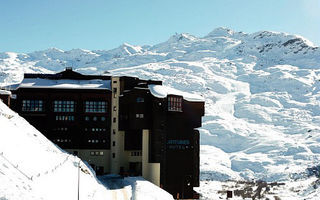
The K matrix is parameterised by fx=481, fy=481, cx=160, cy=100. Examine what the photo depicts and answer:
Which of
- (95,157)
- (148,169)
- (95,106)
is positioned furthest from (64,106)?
(148,169)

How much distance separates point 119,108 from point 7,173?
192 ft

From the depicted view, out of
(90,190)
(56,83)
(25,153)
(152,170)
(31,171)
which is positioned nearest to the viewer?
(31,171)

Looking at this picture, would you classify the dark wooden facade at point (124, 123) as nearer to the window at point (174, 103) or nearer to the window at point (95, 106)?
the window at point (174, 103)

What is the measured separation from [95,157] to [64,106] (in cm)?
1269

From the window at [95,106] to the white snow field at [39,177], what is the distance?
2129 cm

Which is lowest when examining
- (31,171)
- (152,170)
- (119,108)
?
(152,170)

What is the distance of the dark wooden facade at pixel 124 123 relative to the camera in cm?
9931

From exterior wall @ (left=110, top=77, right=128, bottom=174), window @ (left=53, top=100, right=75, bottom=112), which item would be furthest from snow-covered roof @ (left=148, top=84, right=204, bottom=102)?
window @ (left=53, top=100, right=75, bottom=112)

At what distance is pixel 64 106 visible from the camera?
10212 centimetres

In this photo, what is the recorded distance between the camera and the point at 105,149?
101188 millimetres

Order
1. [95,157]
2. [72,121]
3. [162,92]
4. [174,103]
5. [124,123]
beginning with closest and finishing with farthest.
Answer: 1. [162,92]
2. [124,123]
3. [95,157]
4. [174,103]
5. [72,121]

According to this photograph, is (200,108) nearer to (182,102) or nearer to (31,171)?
(182,102)

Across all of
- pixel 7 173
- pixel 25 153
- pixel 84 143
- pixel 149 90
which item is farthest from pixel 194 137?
pixel 7 173

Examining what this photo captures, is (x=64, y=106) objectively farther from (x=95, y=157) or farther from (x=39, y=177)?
(x=39, y=177)
